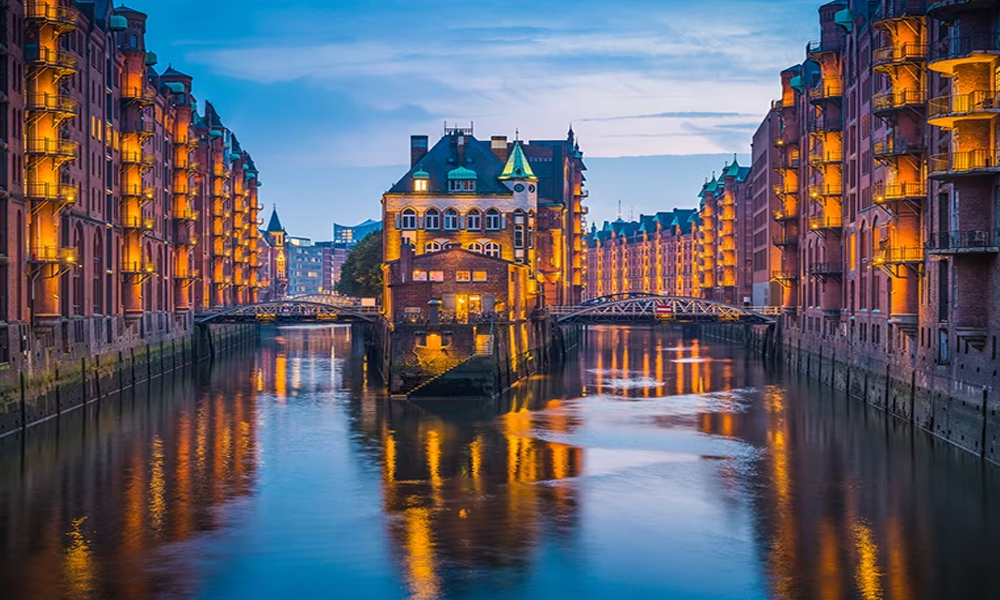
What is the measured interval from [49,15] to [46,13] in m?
0.15

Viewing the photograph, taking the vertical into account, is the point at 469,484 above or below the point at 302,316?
below

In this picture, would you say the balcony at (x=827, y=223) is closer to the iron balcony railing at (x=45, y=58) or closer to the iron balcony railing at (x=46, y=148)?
the iron balcony railing at (x=46, y=148)

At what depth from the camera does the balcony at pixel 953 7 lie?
1777 inches

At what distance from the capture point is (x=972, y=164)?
152 ft

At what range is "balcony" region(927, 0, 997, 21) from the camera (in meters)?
45.1

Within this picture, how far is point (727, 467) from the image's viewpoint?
49.1 meters

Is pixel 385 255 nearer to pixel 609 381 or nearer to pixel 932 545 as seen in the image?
pixel 609 381

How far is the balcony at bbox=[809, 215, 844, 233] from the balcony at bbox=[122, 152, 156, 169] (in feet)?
142

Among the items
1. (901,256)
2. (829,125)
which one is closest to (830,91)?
(829,125)

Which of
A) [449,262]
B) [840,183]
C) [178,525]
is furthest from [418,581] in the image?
[840,183]

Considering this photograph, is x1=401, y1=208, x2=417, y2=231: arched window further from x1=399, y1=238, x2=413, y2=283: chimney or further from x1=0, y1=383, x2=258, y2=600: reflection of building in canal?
x1=0, y1=383, x2=258, y2=600: reflection of building in canal

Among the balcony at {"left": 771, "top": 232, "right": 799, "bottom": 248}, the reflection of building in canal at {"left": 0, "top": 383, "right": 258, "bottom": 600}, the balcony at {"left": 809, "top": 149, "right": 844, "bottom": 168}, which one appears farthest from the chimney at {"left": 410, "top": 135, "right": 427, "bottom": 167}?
the reflection of building in canal at {"left": 0, "top": 383, "right": 258, "bottom": 600}

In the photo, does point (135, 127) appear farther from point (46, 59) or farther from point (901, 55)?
point (901, 55)

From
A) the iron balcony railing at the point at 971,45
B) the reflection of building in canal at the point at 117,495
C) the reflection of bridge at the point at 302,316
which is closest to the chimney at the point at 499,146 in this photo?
the reflection of bridge at the point at 302,316
